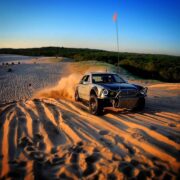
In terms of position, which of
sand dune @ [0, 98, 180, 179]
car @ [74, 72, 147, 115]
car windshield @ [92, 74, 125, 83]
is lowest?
sand dune @ [0, 98, 180, 179]

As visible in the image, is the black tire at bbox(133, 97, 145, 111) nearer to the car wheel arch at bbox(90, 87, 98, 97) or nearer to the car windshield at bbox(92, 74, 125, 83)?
the car windshield at bbox(92, 74, 125, 83)

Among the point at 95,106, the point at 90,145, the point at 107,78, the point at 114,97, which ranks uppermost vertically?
the point at 107,78

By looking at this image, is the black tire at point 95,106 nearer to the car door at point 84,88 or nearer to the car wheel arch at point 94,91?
the car wheel arch at point 94,91

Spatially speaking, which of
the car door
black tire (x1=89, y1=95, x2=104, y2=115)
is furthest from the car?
the car door

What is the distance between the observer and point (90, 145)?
5.16 metres

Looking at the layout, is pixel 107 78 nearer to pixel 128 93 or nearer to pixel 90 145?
pixel 128 93

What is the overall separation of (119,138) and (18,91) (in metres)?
15.5

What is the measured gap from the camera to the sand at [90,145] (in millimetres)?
3973

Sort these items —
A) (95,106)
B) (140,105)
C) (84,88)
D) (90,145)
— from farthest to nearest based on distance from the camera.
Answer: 1. (84,88)
2. (140,105)
3. (95,106)
4. (90,145)

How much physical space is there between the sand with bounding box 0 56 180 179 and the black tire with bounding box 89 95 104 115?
0.84ft

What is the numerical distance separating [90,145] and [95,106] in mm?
3139

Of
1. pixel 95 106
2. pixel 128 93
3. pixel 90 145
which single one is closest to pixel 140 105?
pixel 128 93

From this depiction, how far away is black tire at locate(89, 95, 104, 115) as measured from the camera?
26.5 feet

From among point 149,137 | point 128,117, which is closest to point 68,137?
point 149,137
